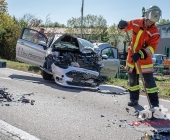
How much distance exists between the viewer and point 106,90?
25.5 feet

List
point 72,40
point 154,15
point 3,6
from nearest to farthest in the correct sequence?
point 154,15
point 72,40
point 3,6

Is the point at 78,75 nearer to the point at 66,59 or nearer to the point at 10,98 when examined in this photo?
the point at 66,59

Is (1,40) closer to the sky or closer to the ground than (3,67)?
closer to the sky

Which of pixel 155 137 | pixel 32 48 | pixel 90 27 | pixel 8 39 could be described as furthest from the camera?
pixel 90 27

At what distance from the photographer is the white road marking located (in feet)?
12.6

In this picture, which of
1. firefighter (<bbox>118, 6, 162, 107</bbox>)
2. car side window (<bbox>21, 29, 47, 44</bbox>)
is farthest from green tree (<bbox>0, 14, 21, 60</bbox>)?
firefighter (<bbox>118, 6, 162, 107</bbox>)

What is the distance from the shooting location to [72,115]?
5062 millimetres

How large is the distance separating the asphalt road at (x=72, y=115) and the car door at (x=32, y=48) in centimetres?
238

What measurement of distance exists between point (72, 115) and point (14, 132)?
51.6 inches

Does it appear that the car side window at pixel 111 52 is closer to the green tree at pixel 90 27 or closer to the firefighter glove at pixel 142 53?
the firefighter glove at pixel 142 53

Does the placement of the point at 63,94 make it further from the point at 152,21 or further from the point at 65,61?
the point at 152,21

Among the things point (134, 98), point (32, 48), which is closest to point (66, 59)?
point (32, 48)

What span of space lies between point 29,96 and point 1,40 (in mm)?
15219

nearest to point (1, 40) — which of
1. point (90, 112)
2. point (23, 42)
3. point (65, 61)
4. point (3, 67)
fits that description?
point (3, 67)
